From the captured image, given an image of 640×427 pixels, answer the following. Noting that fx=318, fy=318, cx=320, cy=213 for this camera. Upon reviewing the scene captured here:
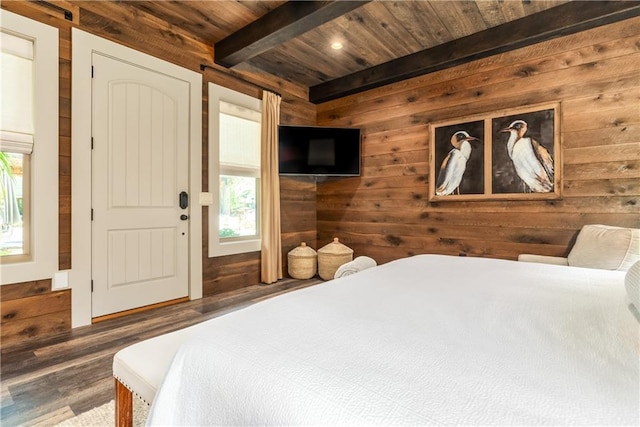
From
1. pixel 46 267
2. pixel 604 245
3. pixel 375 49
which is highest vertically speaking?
pixel 375 49

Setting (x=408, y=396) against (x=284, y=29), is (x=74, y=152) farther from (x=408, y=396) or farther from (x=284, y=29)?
(x=408, y=396)

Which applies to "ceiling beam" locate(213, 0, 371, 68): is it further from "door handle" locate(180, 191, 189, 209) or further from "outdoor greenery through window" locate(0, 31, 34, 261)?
"outdoor greenery through window" locate(0, 31, 34, 261)

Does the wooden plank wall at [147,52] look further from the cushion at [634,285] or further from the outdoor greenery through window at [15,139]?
the cushion at [634,285]

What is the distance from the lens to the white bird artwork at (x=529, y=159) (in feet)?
9.44

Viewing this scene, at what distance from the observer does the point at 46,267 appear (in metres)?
2.34

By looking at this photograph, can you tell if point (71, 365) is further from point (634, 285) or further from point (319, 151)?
point (319, 151)

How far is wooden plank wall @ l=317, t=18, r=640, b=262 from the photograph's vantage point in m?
2.60

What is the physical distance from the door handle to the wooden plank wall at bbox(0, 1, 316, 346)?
232mm

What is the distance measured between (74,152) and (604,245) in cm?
405

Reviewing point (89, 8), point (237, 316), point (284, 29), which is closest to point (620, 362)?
point (237, 316)

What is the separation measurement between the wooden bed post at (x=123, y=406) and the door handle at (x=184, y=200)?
2290 mm

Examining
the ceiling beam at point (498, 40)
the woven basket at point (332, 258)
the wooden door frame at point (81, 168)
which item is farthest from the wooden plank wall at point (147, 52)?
the ceiling beam at point (498, 40)

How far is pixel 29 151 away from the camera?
2.27m

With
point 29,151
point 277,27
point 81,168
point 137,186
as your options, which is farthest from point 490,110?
point 29,151
